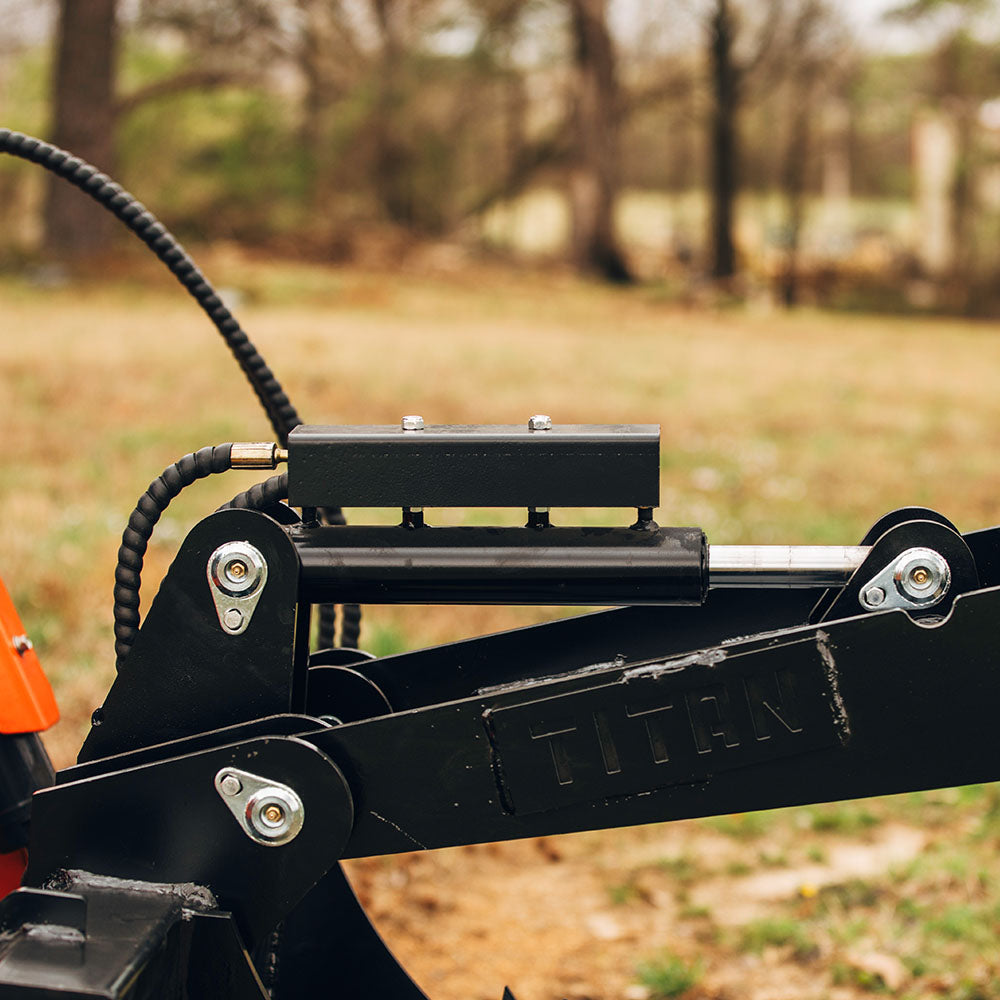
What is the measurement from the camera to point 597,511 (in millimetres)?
5410

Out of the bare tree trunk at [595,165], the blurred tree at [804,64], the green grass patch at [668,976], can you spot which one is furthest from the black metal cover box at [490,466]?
the bare tree trunk at [595,165]

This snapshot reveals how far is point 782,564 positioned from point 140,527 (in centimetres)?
62

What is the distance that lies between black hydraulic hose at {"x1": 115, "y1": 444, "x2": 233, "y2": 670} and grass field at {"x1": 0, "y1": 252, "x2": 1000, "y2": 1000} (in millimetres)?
1204

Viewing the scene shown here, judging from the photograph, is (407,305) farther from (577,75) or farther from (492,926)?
(492,926)

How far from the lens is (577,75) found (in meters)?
22.7

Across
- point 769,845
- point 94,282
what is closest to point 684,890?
point 769,845

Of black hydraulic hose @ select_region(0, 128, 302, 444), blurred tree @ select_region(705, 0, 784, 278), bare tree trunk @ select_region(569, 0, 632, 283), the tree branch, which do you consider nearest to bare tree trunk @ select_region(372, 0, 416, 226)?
bare tree trunk @ select_region(569, 0, 632, 283)

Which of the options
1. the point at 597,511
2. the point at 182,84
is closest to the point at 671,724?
the point at 597,511

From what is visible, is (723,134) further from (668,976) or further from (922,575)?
(922,575)

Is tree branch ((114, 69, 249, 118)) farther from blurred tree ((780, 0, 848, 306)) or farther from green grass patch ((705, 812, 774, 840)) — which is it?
green grass patch ((705, 812, 774, 840))

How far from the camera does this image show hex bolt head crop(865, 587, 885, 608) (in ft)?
3.95

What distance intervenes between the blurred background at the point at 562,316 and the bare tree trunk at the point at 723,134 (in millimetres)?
78

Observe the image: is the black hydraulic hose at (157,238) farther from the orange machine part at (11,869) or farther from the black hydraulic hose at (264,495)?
the orange machine part at (11,869)

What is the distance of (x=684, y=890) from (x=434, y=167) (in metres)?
25.6
